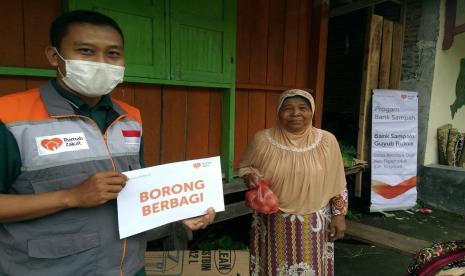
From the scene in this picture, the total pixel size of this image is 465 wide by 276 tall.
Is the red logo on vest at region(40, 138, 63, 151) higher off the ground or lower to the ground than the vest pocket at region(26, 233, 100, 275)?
higher

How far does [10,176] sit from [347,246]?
417cm

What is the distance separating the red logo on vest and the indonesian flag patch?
253 millimetres

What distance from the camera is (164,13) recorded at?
290cm

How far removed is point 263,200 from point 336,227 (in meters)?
0.65

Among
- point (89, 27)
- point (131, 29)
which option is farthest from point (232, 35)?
point (89, 27)

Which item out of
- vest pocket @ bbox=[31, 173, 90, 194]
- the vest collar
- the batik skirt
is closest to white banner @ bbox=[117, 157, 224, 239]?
vest pocket @ bbox=[31, 173, 90, 194]

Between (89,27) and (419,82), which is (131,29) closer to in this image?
(89,27)

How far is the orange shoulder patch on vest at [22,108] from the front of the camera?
1055 mm

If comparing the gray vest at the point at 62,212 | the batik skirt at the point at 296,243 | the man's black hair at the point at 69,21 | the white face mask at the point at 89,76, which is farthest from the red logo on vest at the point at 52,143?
the batik skirt at the point at 296,243

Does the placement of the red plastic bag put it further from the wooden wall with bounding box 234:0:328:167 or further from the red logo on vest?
Result: the wooden wall with bounding box 234:0:328:167

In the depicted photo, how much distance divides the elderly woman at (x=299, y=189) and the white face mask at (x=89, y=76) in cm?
129

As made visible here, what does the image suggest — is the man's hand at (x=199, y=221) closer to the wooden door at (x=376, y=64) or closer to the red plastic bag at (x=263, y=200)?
the red plastic bag at (x=263, y=200)

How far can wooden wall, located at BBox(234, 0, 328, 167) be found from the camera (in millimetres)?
3740

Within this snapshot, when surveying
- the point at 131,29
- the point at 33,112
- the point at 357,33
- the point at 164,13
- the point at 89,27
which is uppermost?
the point at 357,33
